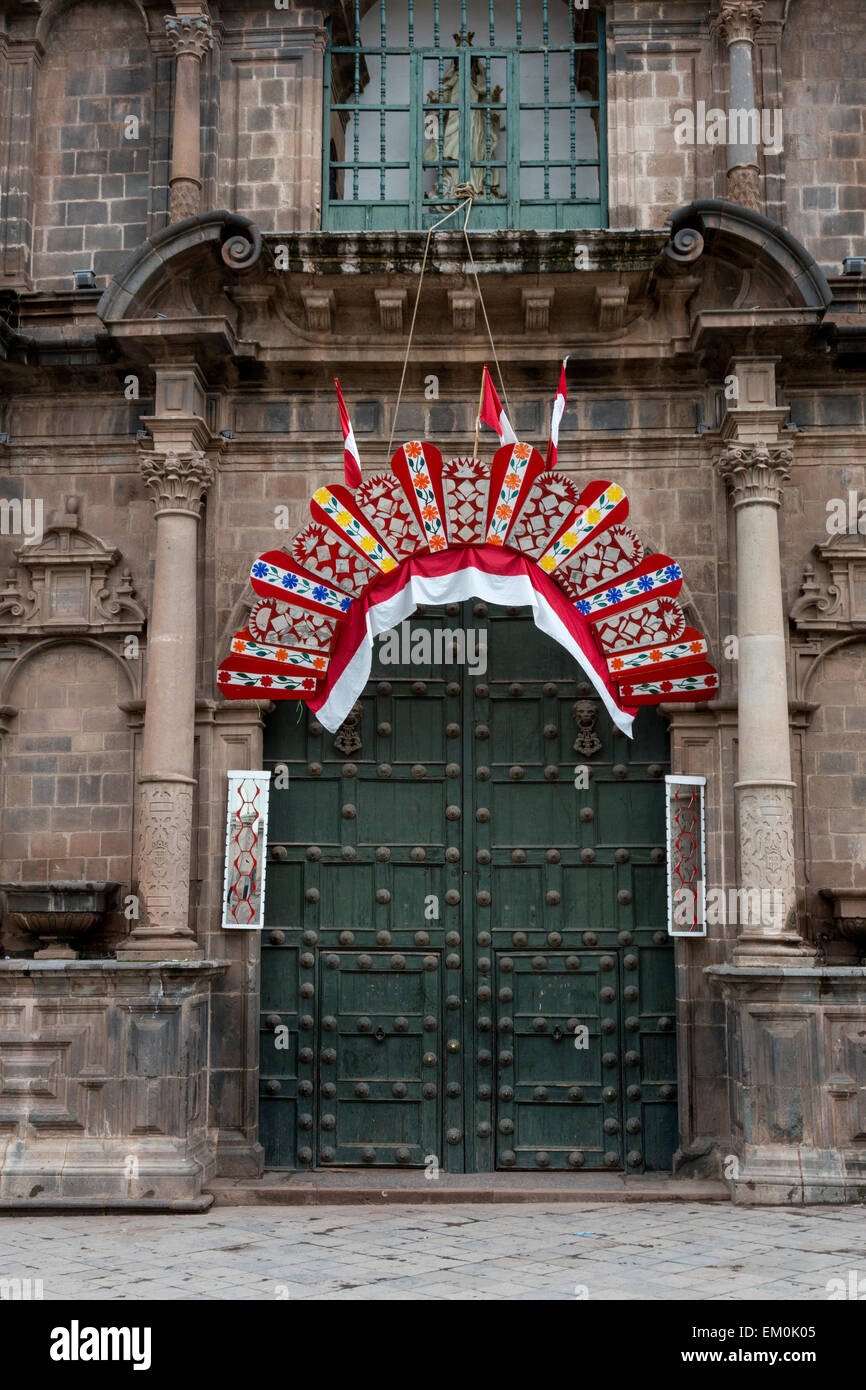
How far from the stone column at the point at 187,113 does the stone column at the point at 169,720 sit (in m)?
1.96

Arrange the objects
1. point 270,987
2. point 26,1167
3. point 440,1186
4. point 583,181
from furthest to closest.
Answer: point 583,181, point 270,987, point 440,1186, point 26,1167

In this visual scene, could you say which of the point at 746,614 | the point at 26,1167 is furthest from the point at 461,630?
the point at 26,1167

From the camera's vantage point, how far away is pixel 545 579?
9.84 metres

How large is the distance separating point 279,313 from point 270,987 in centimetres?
486

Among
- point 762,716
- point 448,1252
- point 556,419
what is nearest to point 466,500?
point 556,419

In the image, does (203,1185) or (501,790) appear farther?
(501,790)

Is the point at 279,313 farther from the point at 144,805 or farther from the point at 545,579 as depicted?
the point at 144,805

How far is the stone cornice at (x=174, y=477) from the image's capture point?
1042cm

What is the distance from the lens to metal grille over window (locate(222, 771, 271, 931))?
10.4m

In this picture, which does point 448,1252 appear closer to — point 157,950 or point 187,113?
A: point 157,950

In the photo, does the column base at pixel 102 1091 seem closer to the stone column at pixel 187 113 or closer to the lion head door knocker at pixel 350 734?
the lion head door knocker at pixel 350 734

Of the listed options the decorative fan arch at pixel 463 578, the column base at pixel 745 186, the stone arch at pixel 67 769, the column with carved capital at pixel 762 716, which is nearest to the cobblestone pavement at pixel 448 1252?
the column with carved capital at pixel 762 716

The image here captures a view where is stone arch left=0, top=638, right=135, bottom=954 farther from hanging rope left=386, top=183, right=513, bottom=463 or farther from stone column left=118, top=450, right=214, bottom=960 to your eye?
hanging rope left=386, top=183, right=513, bottom=463

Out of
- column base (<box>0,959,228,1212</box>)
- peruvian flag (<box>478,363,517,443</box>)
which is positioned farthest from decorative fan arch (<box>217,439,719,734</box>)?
column base (<box>0,959,228,1212</box>)
